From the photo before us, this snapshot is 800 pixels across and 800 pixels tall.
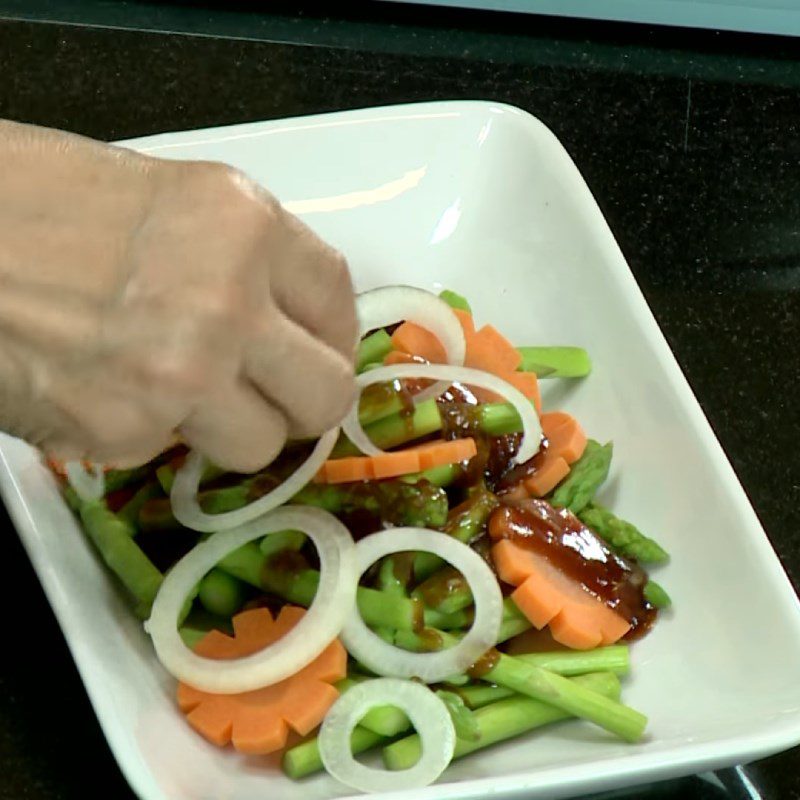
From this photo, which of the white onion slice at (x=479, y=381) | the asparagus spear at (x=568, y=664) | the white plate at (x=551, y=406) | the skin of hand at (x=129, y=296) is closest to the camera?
the skin of hand at (x=129, y=296)

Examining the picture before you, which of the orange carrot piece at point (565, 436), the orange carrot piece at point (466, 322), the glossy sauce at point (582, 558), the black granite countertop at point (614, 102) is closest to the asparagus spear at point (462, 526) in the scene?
the glossy sauce at point (582, 558)

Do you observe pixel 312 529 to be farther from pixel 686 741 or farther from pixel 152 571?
pixel 686 741

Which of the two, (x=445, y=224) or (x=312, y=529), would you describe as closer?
(x=312, y=529)

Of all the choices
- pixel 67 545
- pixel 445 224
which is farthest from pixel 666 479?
pixel 67 545

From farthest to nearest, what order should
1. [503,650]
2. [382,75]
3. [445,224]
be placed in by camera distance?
[382,75] < [445,224] < [503,650]

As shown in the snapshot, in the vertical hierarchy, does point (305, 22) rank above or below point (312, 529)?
above

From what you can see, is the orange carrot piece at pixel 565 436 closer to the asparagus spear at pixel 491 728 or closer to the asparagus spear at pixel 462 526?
the asparagus spear at pixel 462 526

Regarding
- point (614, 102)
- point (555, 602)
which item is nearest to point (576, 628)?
point (555, 602)

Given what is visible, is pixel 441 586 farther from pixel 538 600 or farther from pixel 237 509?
pixel 237 509
